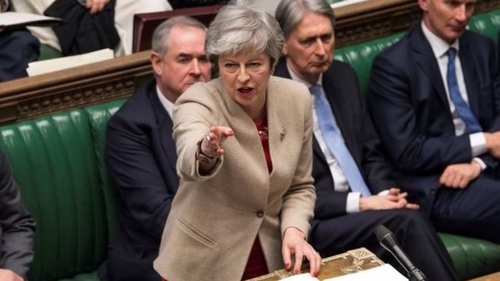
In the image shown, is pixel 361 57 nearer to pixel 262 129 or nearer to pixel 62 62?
pixel 62 62

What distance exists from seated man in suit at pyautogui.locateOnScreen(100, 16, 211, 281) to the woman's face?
0.59 metres

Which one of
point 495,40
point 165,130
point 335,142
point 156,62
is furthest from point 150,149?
point 495,40

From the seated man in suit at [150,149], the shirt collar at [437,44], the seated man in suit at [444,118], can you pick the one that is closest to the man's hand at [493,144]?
the seated man in suit at [444,118]

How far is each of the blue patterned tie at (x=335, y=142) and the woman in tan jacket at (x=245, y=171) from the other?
2.12 ft

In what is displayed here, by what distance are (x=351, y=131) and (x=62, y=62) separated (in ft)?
2.91

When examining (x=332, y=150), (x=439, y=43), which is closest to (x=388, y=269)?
(x=332, y=150)

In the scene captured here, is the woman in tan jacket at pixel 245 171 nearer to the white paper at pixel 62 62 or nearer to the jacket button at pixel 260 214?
the jacket button at pixel 260 214

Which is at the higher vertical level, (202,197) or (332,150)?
(202,197)

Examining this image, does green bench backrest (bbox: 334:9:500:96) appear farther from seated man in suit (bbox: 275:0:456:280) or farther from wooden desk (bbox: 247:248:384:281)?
wooden desk (bbox: 247:248:384:281)

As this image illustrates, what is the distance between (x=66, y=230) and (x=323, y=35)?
944 millimetres

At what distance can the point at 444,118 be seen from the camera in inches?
137

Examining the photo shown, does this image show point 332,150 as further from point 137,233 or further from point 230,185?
point 230,185

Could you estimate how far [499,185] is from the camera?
3336mm

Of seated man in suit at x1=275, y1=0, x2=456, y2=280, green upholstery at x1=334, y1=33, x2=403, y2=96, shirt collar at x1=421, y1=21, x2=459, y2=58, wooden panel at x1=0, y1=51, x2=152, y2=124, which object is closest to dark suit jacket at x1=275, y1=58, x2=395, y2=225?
seated man in suit at x1=275, y1=0, x2=456, y2=280
